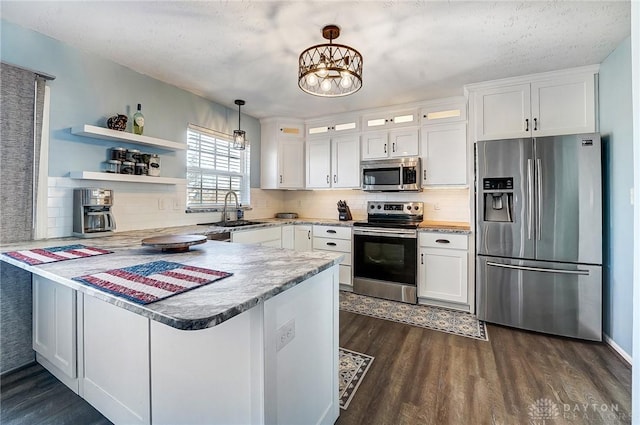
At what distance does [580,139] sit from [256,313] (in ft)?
9.93

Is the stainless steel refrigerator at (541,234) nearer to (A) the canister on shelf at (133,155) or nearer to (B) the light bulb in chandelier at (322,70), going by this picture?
(B) the light bulb in chandelier at (322,70)

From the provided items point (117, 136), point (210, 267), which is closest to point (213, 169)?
point (117, 136)

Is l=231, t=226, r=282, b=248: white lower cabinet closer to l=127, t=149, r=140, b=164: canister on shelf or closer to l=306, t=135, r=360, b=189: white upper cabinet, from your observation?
l=306, t=135, r=360, b=189: white upper cabinet

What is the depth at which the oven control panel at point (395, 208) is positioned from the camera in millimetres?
3725

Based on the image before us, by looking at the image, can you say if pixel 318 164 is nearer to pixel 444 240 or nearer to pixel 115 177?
pixel 444 240

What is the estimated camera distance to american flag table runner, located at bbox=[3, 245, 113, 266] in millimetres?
1454

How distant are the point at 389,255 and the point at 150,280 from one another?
8.97 feet

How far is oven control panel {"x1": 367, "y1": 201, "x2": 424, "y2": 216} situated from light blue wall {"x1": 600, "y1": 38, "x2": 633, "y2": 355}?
5.75 ft

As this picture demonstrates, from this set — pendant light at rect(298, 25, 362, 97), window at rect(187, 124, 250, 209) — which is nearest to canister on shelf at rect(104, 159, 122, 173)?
window at rect(187, 124, 250, 209)

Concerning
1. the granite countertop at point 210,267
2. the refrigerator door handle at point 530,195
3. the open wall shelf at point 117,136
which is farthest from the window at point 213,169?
the refrigerator door handle at point 530,195

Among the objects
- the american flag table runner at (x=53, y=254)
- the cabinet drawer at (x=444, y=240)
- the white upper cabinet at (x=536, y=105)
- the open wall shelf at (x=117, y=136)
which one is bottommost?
the cabinet drawer at (x=444, y=240)

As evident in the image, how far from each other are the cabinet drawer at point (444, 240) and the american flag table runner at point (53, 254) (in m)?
2.86

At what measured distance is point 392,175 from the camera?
11.8 ft

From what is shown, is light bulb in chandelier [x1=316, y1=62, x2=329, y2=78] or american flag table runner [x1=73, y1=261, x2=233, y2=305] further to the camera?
light bulb in chandelier [x1=316, y1=62, x2=329, y2=78]
